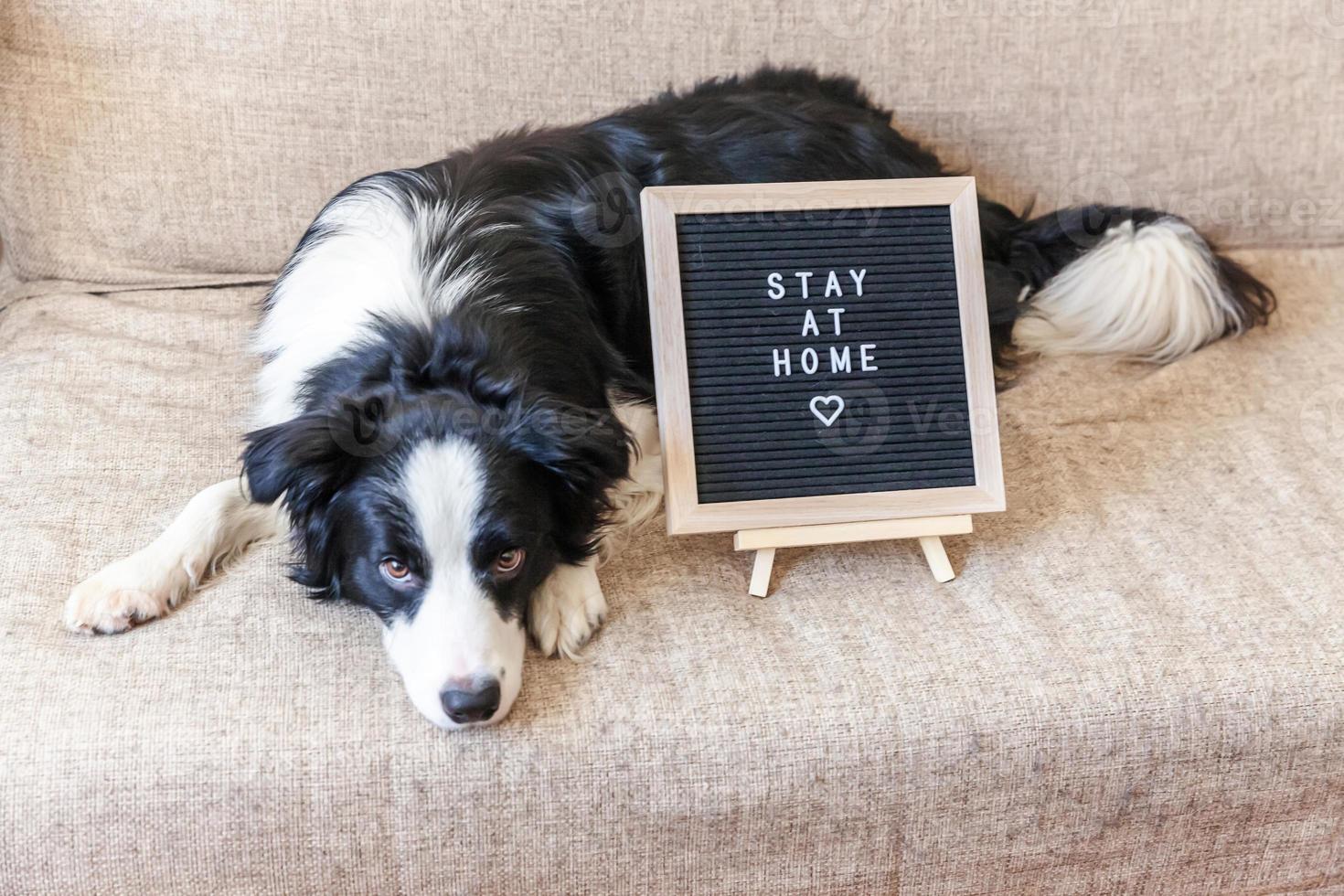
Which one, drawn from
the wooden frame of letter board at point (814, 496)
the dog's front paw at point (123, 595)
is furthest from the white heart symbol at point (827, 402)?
the dog's front paw at point (123, 595)

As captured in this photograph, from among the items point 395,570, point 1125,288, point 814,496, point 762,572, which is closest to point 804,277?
point 814,496

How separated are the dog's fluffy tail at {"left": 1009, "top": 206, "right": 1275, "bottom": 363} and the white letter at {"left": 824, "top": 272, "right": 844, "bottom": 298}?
69 cm

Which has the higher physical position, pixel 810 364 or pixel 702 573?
pixel 810 364

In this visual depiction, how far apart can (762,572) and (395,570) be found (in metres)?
0.48

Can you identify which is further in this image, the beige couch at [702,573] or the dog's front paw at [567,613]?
the dog's front paw at [567,613]

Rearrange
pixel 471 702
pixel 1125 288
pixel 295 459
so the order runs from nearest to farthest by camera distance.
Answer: pixel 471 702 → pixel 295 459 → pixel 1125 288

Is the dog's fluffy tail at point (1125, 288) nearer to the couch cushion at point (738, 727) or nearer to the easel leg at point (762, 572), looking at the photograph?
the couch cushion at point (738, 727)

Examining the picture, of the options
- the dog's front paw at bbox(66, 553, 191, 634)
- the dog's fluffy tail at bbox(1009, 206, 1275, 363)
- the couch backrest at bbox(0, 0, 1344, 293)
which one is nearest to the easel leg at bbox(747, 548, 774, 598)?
the dog's front paw at bbox(66, 553, 191, 634)

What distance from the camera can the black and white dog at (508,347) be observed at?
1.42 m

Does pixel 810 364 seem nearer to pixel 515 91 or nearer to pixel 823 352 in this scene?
pixel 823 352

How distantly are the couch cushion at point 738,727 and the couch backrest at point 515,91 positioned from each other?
634mm

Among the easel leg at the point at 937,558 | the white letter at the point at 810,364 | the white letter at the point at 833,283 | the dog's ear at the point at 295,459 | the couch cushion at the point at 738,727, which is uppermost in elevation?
the white letter at the point at 833,283

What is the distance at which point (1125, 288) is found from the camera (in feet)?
6.89

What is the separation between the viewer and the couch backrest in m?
2.08
